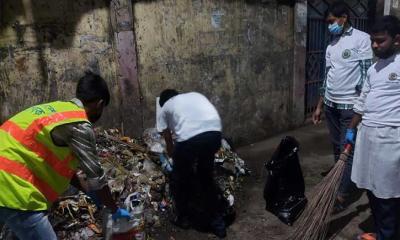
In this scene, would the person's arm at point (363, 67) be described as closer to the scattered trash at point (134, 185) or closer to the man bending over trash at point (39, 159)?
the scattered trash at point (134, 185)

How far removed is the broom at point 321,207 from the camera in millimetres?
3318

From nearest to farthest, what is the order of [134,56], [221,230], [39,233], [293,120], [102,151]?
1. [39,233]
2. [221,230]
3. [102,151]
4. [134,56]
5. [293,120]

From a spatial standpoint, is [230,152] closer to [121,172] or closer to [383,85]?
[121,172]

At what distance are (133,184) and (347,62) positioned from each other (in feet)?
8.40

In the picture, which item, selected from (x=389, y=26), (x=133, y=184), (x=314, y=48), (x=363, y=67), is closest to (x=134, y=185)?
(x=133, y=184)

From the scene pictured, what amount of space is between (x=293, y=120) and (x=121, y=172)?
3.80 metres

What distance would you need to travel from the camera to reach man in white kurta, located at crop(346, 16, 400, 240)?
9.58 feet

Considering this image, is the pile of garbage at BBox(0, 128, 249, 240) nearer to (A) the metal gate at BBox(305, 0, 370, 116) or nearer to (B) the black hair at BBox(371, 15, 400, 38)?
(B) the black hair at BBox(371, 15, 400, 38)

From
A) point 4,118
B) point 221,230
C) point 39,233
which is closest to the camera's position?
point 39,233

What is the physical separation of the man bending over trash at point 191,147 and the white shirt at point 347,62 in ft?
4.67

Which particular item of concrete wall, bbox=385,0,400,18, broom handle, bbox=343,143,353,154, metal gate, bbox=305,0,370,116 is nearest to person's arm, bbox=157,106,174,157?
broom handle, bbox=343,143,353,154

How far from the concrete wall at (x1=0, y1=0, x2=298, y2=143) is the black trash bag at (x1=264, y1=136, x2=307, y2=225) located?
1899 millimetres

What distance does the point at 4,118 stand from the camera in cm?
418

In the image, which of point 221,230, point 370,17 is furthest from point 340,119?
point 370,17
